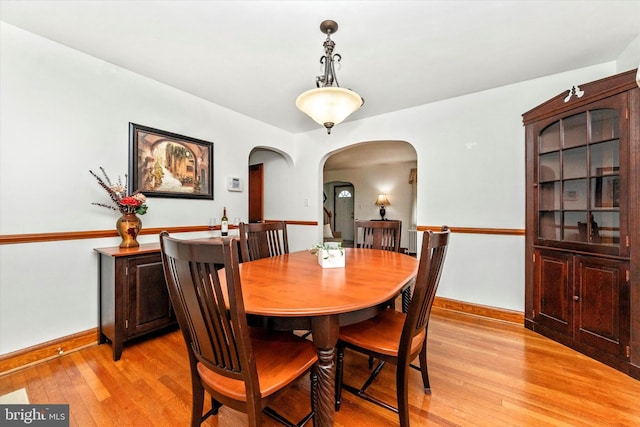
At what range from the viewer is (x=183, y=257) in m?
0.91

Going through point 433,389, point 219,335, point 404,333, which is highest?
point 219,335

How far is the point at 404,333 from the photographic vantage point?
124 centimetres

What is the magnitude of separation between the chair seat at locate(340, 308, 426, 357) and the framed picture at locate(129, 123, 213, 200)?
2.25 meters

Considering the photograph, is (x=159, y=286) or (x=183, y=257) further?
(x=159, y=286)

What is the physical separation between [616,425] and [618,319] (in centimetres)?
81

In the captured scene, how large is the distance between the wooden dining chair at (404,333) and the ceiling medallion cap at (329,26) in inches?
58.5

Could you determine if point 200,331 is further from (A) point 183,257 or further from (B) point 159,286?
(B) point 159,286

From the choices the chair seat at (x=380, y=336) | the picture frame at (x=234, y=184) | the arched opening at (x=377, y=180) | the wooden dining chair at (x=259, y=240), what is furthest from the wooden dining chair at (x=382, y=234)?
the arched opening at (x=377, y=180)

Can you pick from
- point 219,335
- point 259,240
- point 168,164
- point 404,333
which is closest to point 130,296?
point 259,240

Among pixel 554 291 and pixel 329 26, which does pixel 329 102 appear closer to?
pixel 329 26

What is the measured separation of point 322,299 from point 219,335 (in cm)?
41

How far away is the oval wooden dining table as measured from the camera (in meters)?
1.05

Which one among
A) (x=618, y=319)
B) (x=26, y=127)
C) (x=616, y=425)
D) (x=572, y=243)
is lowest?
(x=616, y=425)

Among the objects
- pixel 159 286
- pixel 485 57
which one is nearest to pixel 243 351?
pixel 159 286
